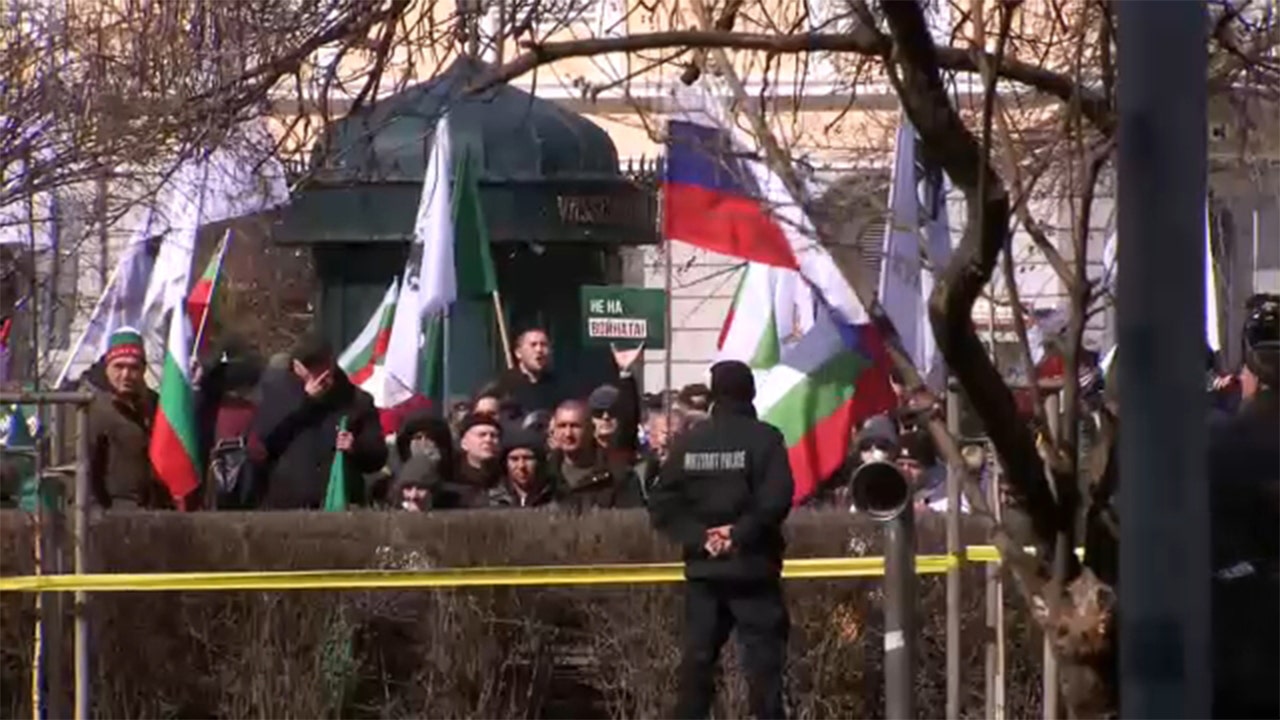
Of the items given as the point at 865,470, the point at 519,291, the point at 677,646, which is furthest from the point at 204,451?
the point at 865,470

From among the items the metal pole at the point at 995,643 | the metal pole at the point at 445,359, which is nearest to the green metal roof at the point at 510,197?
the metal pole at the point at 445,359

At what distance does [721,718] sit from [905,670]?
3.68 m

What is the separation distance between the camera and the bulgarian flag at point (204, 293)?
16172mm

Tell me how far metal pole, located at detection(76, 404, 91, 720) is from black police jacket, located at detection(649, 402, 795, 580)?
2366 millimetres

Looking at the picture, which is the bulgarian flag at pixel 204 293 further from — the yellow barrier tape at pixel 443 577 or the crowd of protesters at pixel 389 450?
the yellow barrier tape at pixel 443 577

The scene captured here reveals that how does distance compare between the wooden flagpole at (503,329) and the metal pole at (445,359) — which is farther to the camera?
the wooden flagpole at (503,329)

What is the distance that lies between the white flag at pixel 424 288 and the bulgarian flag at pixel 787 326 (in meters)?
1.80

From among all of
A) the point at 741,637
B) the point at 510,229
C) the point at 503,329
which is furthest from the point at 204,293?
the point at 741,637

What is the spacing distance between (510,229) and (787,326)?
254 centimetres

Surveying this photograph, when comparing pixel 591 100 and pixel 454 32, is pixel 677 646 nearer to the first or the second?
pixel 454 32

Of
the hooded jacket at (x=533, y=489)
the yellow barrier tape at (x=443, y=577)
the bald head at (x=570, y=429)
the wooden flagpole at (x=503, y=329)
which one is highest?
the wooden flagpole at (x=503, y=329)

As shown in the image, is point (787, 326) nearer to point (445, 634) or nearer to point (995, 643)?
point (445, 634)

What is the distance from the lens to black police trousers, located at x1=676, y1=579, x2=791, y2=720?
1127 centimetres

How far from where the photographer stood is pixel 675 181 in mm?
13617
